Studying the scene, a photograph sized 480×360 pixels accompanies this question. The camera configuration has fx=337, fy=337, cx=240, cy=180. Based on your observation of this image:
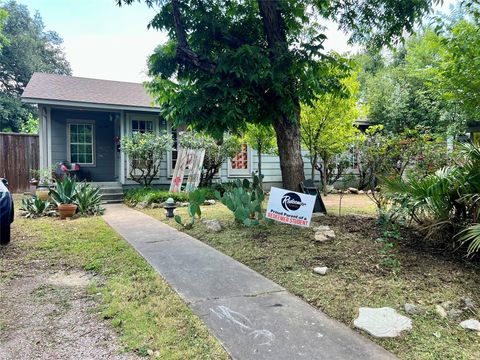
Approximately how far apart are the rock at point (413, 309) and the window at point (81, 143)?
11.3 m

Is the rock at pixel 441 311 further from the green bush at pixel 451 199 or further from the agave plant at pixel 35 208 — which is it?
the agave plant at pixel 35 208

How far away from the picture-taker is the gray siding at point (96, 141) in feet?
36.6

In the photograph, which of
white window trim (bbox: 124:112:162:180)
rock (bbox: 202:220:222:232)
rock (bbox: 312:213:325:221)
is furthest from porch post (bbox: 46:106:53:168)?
rock (bbox: 312:213:325:221)

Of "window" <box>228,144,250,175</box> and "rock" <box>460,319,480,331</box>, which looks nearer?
"rock" <box>460,319,480,331</box>

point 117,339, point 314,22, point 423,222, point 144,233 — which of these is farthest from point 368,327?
point 314,22

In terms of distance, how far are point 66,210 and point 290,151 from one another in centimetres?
513

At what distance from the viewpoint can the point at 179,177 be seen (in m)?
10.5

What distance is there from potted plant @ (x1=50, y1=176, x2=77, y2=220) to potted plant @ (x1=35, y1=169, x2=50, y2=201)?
118 centimetres

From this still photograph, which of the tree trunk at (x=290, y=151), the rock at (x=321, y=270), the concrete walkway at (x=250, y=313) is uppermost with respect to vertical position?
the tree trunk at (x=290, y=151)

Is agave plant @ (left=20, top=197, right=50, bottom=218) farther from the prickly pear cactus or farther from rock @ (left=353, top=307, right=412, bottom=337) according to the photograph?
rock @ (left=353, top=307, right=412, bottom=337)

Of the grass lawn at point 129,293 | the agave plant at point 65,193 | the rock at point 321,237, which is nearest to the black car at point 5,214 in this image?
the grass lawn at point 129,293

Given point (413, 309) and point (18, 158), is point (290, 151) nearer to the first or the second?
point (413, 309)

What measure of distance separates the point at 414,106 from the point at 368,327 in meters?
16.2

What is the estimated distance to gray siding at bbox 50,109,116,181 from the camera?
439 inches
